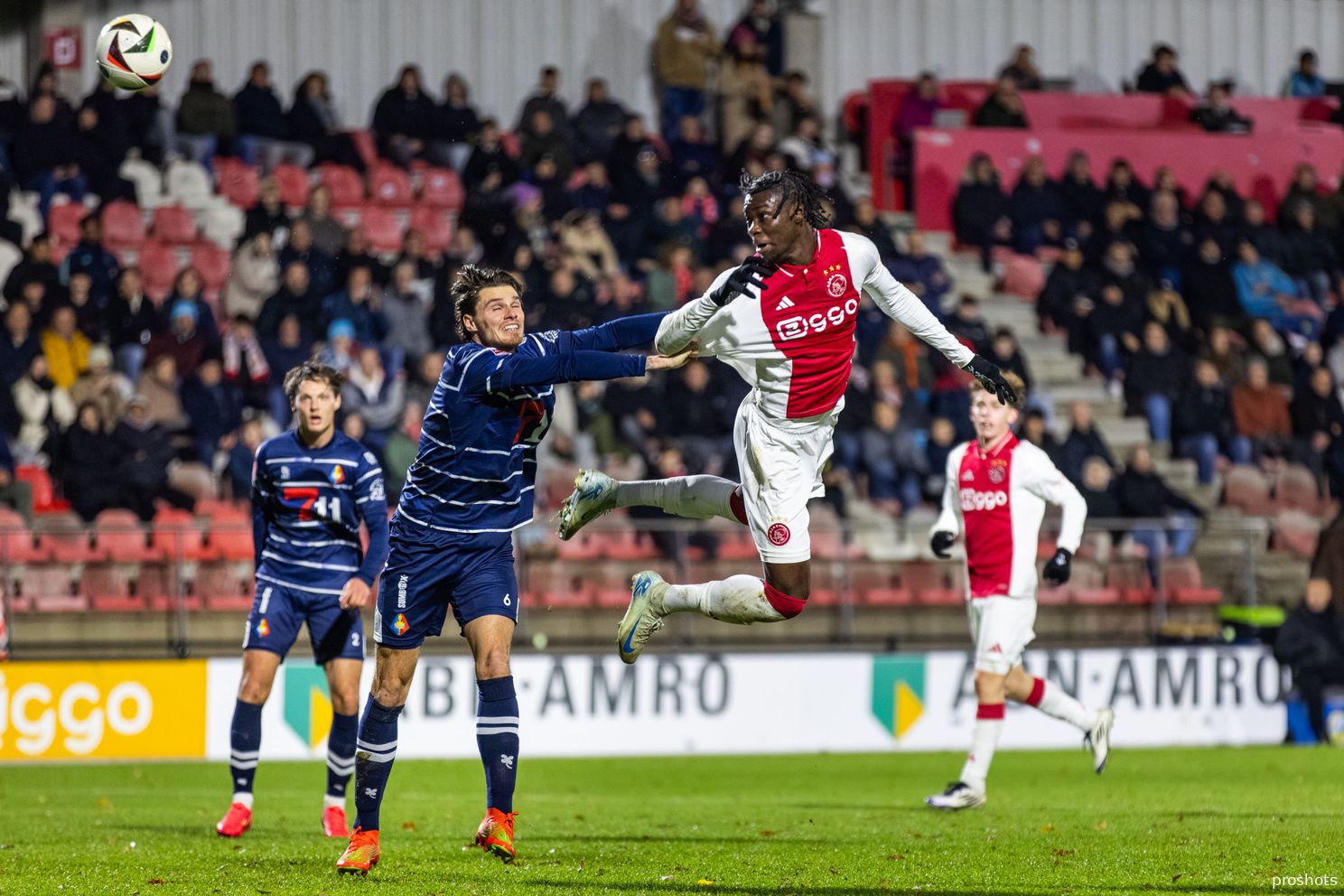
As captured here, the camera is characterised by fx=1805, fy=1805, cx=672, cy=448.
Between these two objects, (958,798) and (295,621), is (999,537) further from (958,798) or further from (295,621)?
(295,621)

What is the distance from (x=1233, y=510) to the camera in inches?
715

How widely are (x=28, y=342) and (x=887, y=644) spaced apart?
8297 millimetres

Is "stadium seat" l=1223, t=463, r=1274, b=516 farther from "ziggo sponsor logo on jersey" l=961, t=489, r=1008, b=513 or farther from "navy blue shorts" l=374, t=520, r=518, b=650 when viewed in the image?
"navy blue shorts" l=374, t=520, r=518, b=650

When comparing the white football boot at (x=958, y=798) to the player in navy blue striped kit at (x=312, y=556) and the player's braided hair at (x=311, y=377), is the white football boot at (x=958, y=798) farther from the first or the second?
the player's braided hair at (x=311, y=377)

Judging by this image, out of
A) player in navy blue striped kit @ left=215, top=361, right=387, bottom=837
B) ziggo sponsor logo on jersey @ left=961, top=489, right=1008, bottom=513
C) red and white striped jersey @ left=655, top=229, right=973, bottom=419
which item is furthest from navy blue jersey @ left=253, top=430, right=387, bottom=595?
ziggo sponsor logo on jersey @ left=961, top=489, right=1008, bottom=513

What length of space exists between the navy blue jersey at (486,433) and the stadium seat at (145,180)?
42.6 feet

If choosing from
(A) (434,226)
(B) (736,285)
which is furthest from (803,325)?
(A) (434,226)

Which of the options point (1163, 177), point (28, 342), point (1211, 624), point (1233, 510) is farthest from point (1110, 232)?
point (28, 342)

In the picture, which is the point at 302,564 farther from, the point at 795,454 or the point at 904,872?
the point at 904,872

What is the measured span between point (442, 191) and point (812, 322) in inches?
518

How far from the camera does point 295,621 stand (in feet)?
30.3

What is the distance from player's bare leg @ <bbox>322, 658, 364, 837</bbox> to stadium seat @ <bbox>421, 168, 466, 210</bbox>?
37.5 ft

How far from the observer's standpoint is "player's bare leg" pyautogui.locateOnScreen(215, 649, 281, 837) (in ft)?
29.9

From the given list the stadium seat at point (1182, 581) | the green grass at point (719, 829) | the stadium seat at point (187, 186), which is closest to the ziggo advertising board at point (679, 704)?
the green grass at point (719, 829)
